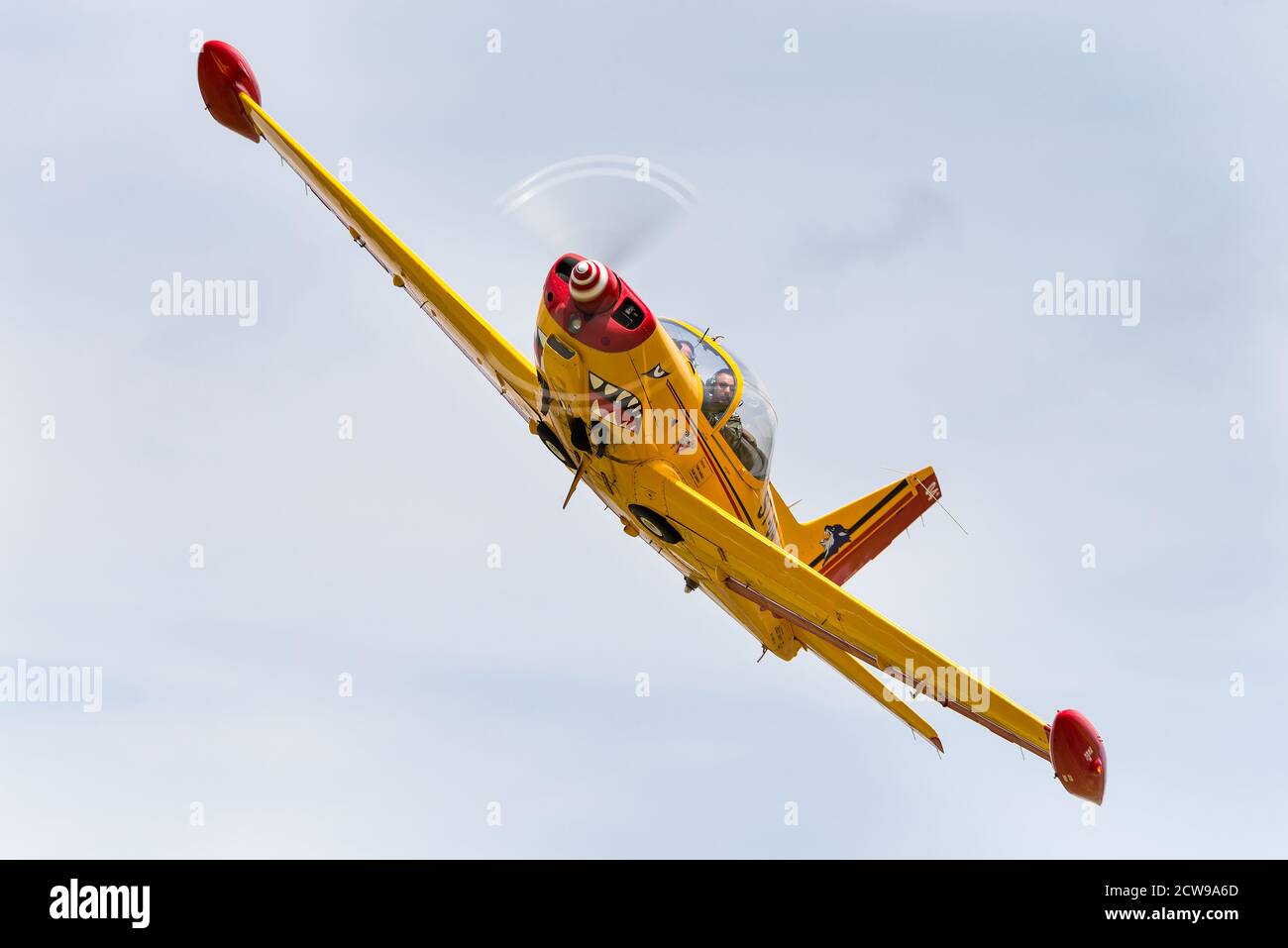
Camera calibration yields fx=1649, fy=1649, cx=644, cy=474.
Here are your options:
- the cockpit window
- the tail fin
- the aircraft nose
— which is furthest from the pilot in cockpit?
the tail fin

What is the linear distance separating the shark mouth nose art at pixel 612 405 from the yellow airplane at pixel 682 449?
2 cm

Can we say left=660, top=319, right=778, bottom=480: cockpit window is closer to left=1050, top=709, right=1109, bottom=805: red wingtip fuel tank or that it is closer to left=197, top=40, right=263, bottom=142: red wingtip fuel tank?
left=1050, top=709, right=1109, bottom=805: red wingtip fuel tank

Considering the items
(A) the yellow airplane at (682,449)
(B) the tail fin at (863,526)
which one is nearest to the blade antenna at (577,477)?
(A) the yellow airplane at (682,449)

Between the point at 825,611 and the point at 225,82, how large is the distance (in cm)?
1475

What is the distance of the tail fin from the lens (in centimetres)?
3139

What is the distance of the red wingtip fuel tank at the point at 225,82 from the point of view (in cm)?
2992

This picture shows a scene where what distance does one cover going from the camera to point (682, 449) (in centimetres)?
2516

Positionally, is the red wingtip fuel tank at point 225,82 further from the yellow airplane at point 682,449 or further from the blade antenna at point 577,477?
the blade antenna at point 577,477

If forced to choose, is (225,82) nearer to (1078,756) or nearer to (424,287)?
(424,287)

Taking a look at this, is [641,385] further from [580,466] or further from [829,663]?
[829,663]

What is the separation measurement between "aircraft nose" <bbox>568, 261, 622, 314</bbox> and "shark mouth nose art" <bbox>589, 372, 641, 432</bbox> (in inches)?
44.4

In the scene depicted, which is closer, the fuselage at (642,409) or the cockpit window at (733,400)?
the fuselage at (642,409)

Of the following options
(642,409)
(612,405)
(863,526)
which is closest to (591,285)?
(612,405)

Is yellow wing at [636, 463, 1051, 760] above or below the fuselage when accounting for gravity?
below
